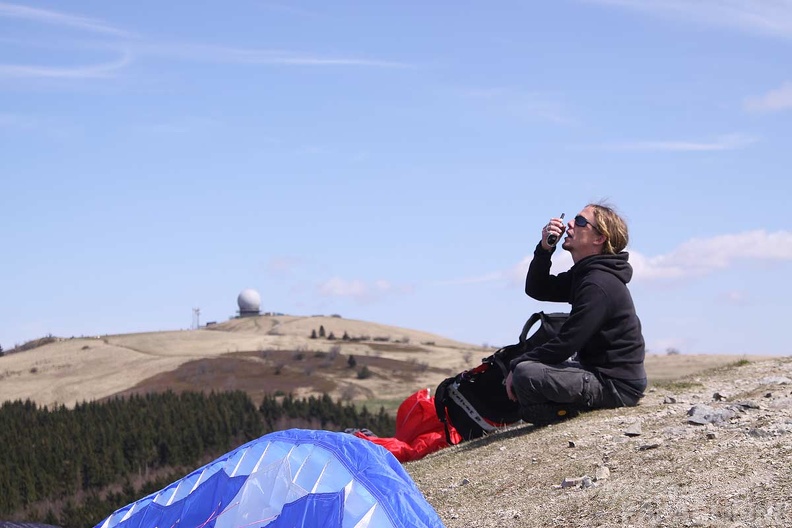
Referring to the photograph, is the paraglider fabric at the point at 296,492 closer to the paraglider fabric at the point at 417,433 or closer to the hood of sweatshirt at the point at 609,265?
the hood of sweatshirt at the point at 609,265

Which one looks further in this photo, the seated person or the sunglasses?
the sunglasses

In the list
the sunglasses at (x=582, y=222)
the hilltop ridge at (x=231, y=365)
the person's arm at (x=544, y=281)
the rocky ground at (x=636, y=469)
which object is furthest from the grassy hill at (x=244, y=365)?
the sunglasses at (x=582, y=222)

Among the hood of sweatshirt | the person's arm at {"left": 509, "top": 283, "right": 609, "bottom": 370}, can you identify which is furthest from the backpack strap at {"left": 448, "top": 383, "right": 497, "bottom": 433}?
the hood of sweatshirt

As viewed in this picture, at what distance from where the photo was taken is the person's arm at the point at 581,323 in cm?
894

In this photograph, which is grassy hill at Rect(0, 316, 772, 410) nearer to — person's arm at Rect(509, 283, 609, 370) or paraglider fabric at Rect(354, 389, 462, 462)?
paraglider fabric at Rect(354, 389, 462, 462)

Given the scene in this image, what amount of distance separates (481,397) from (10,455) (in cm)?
3501

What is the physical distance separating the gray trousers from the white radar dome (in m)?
98.4

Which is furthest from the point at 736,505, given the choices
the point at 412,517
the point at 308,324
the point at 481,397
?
the point at 308,324

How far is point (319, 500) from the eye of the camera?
21.2ft

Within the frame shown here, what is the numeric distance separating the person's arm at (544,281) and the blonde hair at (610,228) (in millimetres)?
475

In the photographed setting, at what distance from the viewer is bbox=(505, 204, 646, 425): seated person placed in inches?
355

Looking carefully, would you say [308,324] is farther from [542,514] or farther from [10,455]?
[542,514]

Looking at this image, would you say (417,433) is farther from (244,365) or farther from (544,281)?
(244,365)

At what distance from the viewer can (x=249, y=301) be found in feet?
355
